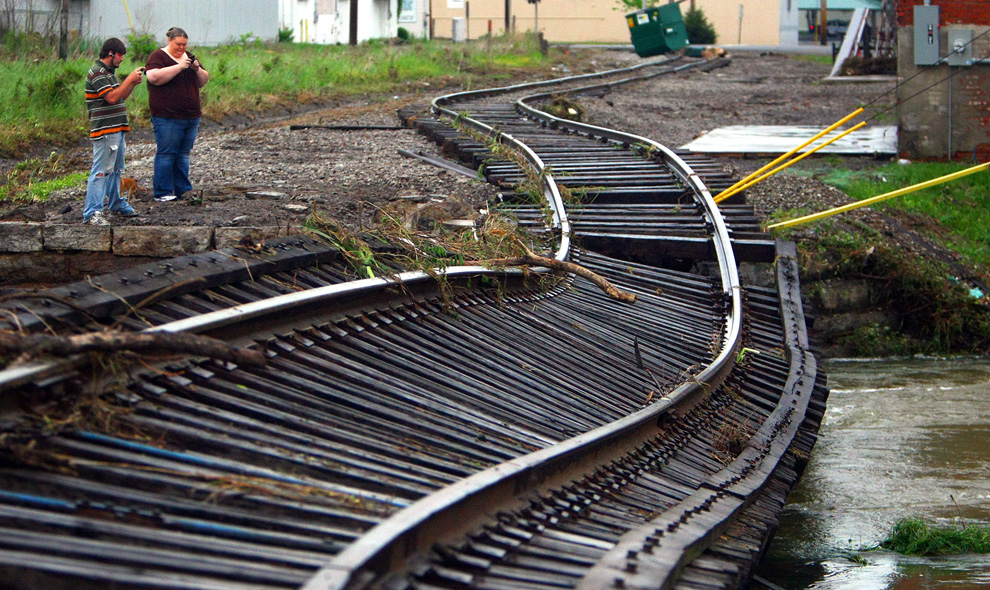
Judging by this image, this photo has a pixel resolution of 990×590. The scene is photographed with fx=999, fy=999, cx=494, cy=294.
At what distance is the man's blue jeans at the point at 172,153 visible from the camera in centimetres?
827

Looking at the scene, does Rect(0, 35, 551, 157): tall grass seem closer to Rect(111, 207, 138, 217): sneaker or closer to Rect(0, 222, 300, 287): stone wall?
Rect(111, 207, 138, 217): sneaker

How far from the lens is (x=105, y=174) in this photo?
7.32 metres

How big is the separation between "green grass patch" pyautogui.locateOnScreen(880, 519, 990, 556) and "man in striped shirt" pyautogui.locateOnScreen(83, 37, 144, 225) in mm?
5589

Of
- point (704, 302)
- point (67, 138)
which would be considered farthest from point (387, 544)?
point (67, 138)

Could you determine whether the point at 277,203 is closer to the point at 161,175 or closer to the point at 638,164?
the point at 161,175

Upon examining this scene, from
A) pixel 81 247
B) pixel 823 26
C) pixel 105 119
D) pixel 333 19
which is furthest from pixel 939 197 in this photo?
pixel 823 26

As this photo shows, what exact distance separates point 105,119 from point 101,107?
9 cm

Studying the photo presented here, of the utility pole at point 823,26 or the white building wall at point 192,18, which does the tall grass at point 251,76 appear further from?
the utility pole at point 823,26

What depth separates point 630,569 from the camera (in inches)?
109

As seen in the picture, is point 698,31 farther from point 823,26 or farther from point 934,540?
point 934,540

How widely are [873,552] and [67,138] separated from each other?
33.6 ft

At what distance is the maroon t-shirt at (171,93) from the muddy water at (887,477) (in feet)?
18.5

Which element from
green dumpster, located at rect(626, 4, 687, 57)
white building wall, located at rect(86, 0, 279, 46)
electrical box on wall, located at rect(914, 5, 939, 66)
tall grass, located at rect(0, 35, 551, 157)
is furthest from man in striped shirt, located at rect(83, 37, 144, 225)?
green dumpster, located at rect(626, 4, 687, 57)

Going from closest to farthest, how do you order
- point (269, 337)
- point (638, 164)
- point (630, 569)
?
point (630, 569) → point (269, 337) → point (638, 164)
